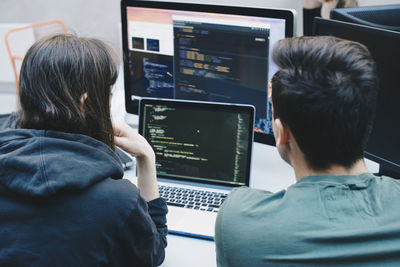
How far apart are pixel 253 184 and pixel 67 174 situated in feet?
2.40

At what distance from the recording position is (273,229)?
801mm

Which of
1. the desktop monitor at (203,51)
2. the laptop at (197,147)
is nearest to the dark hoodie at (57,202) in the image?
the laptop at (197,147)

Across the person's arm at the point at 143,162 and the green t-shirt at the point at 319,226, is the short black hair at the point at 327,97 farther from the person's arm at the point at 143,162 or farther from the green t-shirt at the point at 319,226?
the person's arm at the point at 143,162

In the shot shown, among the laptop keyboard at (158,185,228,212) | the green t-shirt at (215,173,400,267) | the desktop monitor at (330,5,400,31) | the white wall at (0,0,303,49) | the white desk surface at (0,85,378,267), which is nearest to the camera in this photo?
the green t-shirt at (215,173,400,267)

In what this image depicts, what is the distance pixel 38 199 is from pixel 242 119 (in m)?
0.66

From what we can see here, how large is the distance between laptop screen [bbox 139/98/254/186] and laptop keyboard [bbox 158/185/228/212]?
0.05 meters

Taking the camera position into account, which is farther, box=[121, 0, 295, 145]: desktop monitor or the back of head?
box=[121, 0, 295, 145]: desktop monitor

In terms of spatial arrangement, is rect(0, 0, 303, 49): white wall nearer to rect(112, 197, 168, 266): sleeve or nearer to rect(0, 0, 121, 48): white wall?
rect(0, 0, 121, 48): white wall

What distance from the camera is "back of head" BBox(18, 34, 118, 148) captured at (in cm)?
97

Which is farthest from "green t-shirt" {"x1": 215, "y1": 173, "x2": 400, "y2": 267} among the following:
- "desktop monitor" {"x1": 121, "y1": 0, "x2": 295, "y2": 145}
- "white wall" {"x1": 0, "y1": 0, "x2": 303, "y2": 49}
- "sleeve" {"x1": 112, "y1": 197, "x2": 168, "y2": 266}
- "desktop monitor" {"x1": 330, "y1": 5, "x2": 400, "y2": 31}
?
"white wall" {"x1": 0, "y1": 0, "x2": 303, "y2": 49}

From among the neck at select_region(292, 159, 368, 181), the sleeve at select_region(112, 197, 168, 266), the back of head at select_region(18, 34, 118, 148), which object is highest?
the back of head at select_region(18, 34, 118, 148)

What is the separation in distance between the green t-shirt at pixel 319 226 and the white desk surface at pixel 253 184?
0.29m

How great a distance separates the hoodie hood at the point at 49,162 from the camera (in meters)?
0.86

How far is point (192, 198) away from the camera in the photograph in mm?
1362
